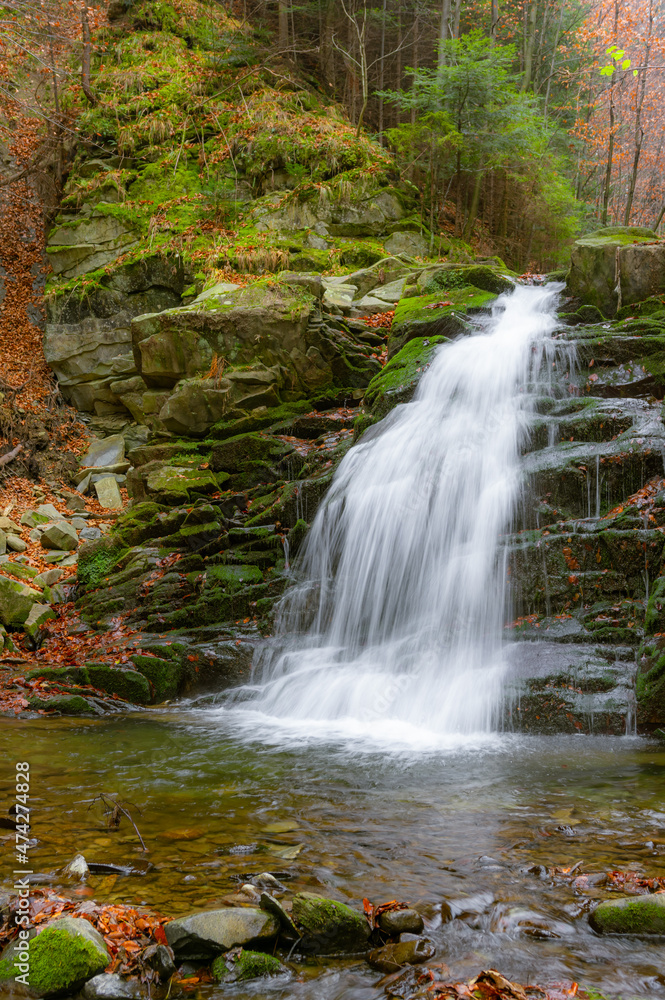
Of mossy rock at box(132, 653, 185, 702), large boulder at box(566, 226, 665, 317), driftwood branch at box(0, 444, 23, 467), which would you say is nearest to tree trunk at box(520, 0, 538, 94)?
large boulder at box(566, 226, 665, 317)

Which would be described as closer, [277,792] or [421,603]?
[277,792]

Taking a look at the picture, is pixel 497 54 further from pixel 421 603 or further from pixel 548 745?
pixel 548 745

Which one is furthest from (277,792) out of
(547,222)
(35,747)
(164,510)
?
(547,222)

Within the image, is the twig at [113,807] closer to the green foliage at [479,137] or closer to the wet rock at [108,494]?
the wet rock at [108,494]

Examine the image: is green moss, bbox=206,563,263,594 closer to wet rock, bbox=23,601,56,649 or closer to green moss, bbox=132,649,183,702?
green moss, bbox=132,649,183,702

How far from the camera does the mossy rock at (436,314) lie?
10.5 m

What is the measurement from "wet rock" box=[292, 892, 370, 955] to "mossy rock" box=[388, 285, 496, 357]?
9.11m

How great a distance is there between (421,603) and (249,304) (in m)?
6.58

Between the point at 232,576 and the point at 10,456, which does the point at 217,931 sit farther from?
the point at 10,456

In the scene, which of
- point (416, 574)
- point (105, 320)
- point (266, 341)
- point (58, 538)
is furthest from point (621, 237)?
point (58, 538)

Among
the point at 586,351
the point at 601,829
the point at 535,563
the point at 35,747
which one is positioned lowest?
the point at 35,747

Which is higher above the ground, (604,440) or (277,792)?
(604,440)

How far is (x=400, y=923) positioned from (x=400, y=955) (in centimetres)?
14

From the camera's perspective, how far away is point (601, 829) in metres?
3.43
